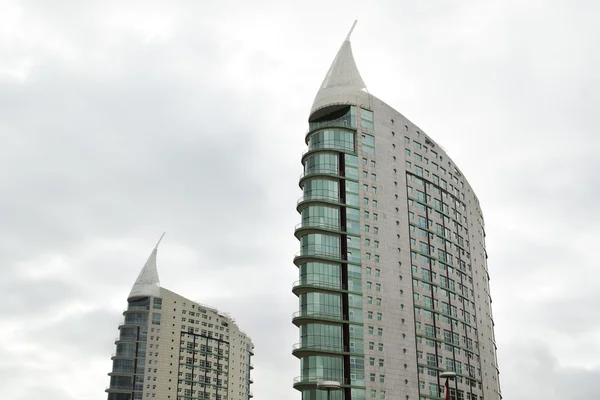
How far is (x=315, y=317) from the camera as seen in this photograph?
267 ft

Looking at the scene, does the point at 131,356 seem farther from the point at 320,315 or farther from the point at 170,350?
the point at 320,315

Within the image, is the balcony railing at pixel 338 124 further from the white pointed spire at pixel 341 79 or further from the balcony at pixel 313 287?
the balcony at pixel 313 287

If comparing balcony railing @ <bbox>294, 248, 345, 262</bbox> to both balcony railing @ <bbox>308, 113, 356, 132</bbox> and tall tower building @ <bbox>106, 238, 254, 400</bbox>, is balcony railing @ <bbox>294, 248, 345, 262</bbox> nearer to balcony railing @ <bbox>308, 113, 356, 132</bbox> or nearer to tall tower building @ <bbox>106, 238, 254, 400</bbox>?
balcony railing @ <bbox>308, 113, 356, 132</bbox>

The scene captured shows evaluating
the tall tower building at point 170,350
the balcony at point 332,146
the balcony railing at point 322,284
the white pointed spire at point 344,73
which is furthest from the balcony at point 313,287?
the tall tower building at point 170,350

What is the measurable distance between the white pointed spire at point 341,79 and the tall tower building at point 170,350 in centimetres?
7844

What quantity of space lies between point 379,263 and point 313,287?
38.7ft

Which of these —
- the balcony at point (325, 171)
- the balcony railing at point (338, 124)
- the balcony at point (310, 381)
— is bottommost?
the balcony at point (310, 381)

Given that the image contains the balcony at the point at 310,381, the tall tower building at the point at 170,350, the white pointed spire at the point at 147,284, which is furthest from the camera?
the white pointed spire at the point at 147,284

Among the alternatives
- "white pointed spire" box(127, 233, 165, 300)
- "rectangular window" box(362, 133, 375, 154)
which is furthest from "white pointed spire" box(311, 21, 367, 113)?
"white pointed spire" box(127, 233, 165, 300)

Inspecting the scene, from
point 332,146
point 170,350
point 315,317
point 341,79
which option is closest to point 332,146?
point 332,146

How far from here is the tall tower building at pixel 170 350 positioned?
487 ft

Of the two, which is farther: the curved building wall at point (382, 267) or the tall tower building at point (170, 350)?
the tall tower building at point (170, 350)

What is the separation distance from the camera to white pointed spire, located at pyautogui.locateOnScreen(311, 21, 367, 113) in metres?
96.6

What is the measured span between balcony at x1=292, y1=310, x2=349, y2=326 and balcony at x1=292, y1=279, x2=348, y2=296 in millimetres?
2718
